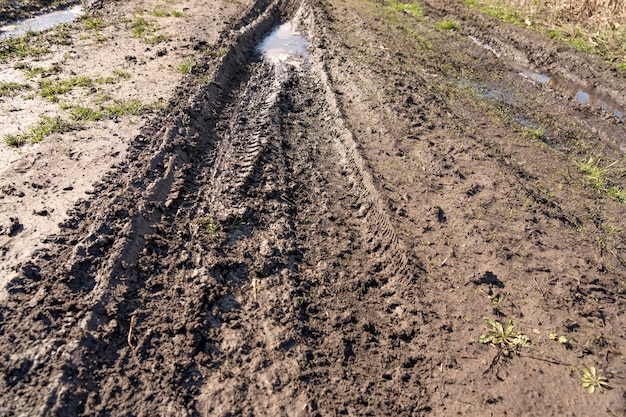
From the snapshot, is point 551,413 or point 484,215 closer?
point 551,413

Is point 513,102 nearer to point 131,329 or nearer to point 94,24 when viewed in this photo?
point 131,329

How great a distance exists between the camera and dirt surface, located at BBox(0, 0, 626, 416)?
3426 mm

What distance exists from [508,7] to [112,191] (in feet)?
48.6

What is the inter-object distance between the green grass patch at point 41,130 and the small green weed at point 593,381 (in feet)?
24.9

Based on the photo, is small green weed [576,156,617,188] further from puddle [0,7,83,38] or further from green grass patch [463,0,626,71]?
puddle [0,7,83,38]

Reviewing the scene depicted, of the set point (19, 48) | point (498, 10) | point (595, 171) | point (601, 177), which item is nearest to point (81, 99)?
point (19, 48)

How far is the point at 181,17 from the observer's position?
11.0 metres

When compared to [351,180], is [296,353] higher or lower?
lower

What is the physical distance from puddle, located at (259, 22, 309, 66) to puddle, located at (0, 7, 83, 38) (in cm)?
557

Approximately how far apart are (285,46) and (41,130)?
675cm

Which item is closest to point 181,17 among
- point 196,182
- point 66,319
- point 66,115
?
point 66,115

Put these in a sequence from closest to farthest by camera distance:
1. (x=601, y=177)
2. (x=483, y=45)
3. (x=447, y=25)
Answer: (x=601, y=177) → (x=483, y=45) → (x=447, y=25)

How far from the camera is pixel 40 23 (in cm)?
1029

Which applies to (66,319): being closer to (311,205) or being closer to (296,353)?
(296,353)
